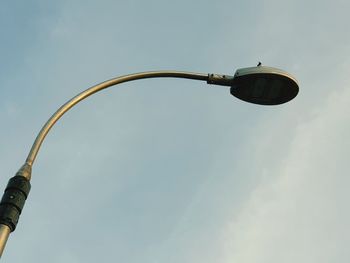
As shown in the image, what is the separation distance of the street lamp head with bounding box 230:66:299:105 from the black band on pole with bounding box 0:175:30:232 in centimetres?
445

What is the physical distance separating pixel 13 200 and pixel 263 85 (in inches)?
199

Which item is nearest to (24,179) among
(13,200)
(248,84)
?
(13,200)

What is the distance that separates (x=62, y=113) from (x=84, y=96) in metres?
0.62

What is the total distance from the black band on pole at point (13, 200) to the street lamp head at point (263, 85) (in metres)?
4.45

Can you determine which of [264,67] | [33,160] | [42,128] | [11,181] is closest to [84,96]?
[42,128]

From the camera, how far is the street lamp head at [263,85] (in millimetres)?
8617

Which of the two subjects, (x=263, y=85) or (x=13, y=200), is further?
(x=263, y=85)

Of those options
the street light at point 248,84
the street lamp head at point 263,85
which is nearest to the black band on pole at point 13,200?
the street light at point 248,84

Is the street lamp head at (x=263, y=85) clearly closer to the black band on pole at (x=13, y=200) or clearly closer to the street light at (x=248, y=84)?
the street light at (x=248, y=84)

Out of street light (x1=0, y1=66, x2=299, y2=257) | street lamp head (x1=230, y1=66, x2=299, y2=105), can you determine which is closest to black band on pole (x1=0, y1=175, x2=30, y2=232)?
street light (x1=0, y1=66, x2=299, y2=257)

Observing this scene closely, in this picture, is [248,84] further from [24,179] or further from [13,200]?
[13,200]

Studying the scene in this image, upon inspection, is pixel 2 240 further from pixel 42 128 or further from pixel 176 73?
pixel 176 73

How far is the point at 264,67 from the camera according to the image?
8680 millimetres

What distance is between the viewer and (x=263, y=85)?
881 centimetres
